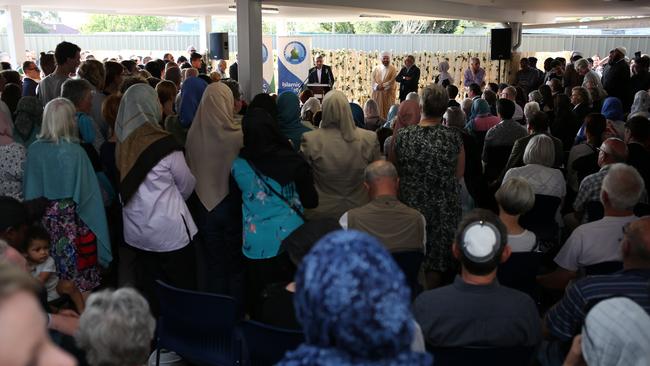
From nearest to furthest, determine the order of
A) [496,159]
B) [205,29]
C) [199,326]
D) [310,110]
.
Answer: [199,326]
[496,159]
[310,110]
[205,29]

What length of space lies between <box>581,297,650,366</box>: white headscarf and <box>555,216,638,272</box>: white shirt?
1451 mm

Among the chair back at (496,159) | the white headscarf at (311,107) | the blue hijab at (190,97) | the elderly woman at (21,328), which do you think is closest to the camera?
the elderly woman at (21,328)

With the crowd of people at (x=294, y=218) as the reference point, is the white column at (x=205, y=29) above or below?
above

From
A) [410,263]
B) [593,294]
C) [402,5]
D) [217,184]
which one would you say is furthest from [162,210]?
[402,5]

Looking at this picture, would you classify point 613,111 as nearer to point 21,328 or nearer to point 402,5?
point 402,5

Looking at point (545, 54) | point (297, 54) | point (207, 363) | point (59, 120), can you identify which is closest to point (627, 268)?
point (207, 363)

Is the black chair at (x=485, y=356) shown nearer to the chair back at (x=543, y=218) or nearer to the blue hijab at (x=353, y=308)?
the blue hijab at (x=353, y=308)

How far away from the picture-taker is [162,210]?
3.49m

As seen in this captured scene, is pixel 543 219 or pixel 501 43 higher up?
pixel 501 43

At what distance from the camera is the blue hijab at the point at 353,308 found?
1.09 metres

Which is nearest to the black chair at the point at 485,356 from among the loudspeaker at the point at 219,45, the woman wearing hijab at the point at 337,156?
the woman wearing hijab at the point at 337,156

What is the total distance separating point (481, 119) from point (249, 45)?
10.4 ft

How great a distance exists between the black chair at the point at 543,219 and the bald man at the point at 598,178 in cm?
16

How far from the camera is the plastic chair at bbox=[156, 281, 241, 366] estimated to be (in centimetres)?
270
